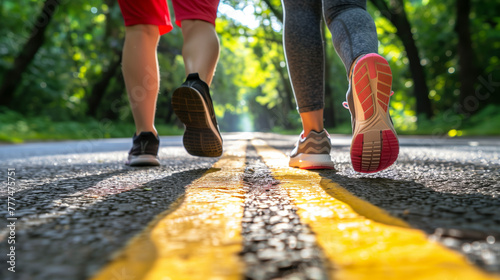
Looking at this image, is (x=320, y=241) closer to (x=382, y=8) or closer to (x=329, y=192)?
(x=329, y=192)

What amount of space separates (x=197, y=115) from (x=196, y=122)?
0.16ft

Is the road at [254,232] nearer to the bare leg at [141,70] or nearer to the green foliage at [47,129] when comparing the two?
the bare leg at [141,70]

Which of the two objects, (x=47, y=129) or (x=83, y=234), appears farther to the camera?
(x=47, y=129)

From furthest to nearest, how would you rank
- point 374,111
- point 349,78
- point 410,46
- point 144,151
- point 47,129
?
point 410,46, point 47,129, point 144,151, point 349,78, point 374,111

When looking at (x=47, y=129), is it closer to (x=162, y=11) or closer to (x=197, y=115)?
(x=162, y=11)

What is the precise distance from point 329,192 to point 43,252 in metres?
0.99

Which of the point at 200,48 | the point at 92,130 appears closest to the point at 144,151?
the point at 200,48

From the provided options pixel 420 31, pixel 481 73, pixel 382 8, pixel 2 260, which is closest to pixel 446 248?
pixel 2 260

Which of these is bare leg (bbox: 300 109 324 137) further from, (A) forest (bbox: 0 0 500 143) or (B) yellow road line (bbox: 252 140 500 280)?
(A) forest (bbox: 0 0 500 143)

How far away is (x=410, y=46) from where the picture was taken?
1412cm

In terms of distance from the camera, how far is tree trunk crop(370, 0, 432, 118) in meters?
14.1

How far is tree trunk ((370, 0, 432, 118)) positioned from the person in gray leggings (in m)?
13.0

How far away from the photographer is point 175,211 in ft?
3.69

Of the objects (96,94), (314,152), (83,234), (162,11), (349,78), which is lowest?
(83,234)
